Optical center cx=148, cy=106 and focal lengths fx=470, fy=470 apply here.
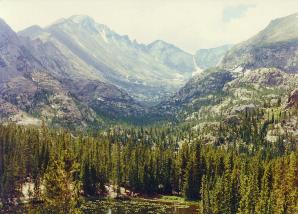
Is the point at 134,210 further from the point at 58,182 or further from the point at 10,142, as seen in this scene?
the point at 58,182

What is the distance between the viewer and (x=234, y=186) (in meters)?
154

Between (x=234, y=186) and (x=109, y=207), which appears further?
(x=109, y=207)

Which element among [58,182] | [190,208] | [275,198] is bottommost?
[190,208]

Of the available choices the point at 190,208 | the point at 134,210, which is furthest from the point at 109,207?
the point at 190,208

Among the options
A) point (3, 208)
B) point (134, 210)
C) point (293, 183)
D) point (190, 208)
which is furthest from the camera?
point (190, 208)

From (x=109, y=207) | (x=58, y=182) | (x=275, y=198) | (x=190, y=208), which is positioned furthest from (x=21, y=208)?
(x=58, y=182)

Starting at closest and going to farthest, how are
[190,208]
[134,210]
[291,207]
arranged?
1. [291,207]
2. [134,210]
3. [190,208]

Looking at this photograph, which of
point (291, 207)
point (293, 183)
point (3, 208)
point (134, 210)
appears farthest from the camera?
point (134, 210)

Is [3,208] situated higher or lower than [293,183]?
lower

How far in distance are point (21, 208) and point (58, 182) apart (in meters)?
102

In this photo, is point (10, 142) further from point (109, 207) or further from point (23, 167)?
point (109, 207)

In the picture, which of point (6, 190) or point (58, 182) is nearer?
point (58, 182)

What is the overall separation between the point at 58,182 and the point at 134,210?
110m

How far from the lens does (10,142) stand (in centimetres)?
19775
